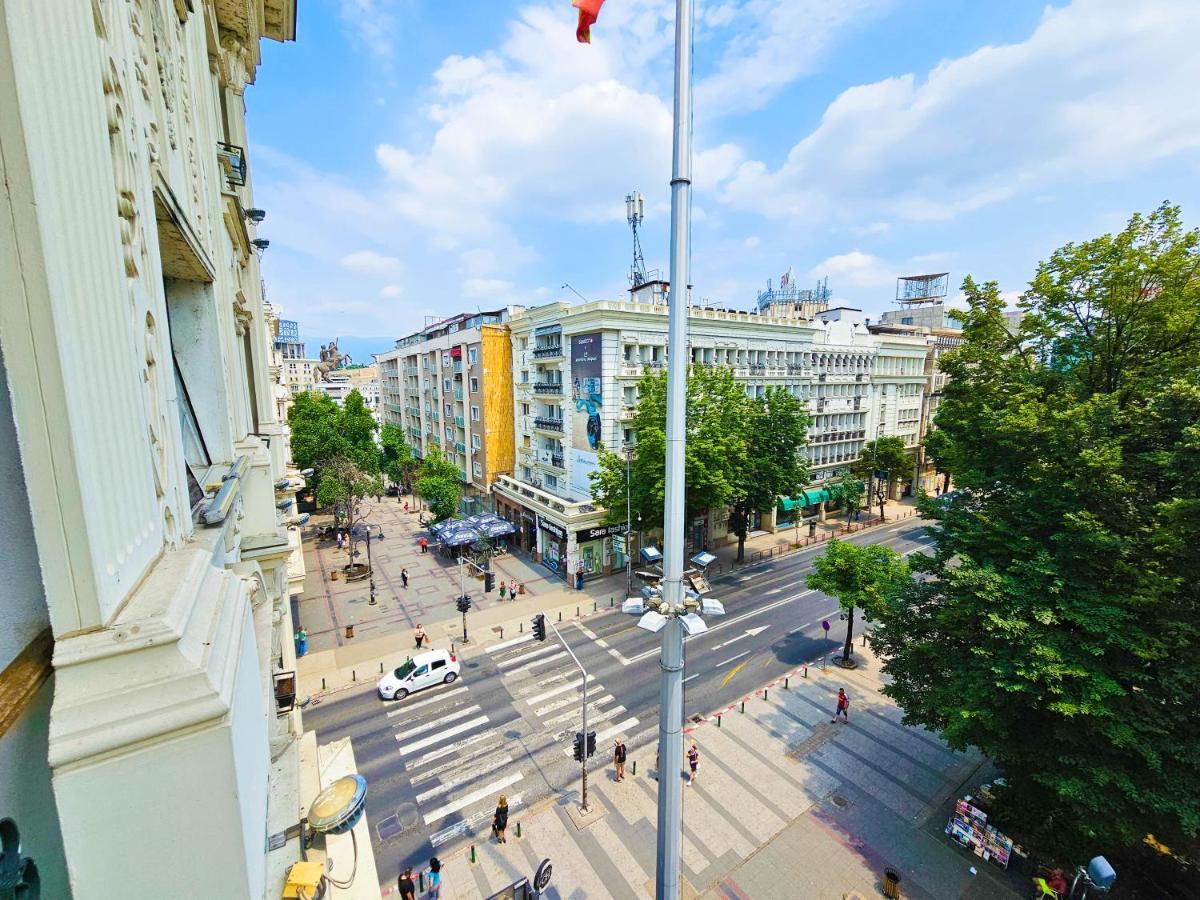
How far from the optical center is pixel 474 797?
49.4 feet

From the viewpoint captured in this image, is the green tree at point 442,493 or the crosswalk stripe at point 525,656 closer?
the crosswalk stripe at point 525,656

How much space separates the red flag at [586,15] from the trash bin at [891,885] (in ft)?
56.5

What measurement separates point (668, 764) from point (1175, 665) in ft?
31.9

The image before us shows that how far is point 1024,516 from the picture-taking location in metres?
11.6

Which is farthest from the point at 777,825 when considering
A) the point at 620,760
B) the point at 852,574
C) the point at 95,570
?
the point at 95,570

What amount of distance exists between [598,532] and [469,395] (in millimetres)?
18251

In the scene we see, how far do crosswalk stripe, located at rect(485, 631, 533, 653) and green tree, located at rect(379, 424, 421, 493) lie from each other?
3251cm

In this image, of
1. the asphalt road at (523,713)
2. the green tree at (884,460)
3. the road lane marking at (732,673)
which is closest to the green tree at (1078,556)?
the asphalt road at (523,713)

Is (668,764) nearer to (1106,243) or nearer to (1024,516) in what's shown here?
(1024,516)

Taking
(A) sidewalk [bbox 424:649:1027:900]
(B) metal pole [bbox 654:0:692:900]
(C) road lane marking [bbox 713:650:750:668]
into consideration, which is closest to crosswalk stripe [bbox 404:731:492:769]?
(A) sidewalk [bbox 424:649:1027:900]

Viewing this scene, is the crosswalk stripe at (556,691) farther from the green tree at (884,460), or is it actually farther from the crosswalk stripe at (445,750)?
the green tree at (884,460)

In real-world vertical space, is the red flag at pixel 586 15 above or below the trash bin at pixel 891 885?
above

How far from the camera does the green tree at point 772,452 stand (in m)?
30.8

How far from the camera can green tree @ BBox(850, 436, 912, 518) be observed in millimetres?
44688
